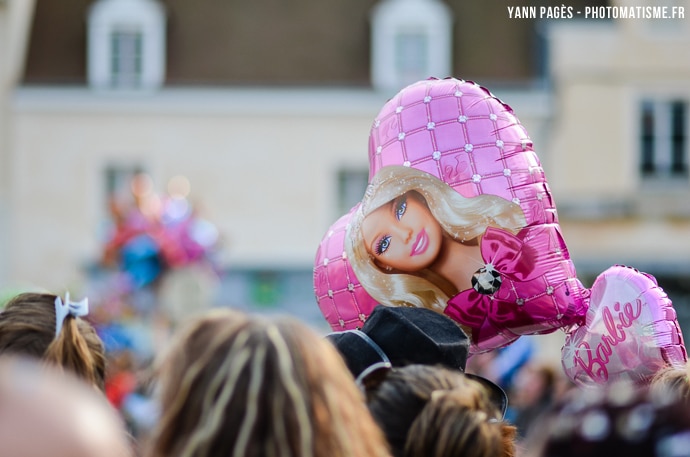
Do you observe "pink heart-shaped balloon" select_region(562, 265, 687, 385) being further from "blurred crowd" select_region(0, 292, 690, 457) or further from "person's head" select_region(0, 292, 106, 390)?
"person's head" select_region(0, 292, 106, 390)

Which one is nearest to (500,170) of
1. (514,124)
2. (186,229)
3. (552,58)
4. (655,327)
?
(514,124)

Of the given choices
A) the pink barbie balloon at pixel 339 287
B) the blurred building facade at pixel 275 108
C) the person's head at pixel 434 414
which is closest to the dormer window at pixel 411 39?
the blurred building facade at pixel 275 108

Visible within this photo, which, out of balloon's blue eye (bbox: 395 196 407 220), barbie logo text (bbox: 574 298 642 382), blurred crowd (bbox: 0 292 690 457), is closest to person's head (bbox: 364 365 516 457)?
blurred crowd (bbox: 0 292 690 457)

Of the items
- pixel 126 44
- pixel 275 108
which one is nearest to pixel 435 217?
pixel 275 108

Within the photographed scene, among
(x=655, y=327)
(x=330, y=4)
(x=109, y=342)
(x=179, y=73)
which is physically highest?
(x=330, y=4)

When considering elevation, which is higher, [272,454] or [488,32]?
[488,32]

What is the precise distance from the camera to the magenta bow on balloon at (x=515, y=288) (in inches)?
120

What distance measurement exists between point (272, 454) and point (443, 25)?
18547mm

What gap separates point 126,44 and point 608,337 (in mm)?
17677

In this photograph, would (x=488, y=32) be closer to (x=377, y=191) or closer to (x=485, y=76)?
(x=485, y=76)

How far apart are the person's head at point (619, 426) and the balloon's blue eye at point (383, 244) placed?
65.0 inches

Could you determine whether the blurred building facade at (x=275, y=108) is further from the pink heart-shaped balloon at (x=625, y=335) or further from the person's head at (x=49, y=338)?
the person's head at (x=49, y=338)

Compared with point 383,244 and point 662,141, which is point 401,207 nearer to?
point 383,244

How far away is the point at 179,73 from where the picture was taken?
19.5m
